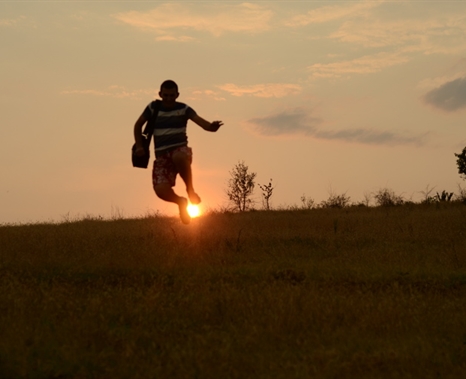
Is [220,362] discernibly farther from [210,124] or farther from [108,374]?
[210,124]

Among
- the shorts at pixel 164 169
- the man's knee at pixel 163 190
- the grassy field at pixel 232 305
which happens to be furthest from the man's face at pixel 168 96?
the grassy field at pixel 232 305

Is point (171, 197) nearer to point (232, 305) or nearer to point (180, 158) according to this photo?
point (180, 158)

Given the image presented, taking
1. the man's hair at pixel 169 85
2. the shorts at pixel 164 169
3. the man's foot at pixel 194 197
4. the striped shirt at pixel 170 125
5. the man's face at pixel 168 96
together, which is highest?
the man's hair at pixel 169 85

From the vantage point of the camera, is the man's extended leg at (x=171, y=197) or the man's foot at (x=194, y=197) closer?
the man's extended leg at (x=171, y=197)

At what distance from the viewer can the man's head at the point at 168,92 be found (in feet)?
35.6

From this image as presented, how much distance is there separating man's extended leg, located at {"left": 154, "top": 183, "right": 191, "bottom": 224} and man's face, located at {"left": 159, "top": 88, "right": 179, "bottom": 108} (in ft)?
4.15

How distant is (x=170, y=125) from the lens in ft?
36.1

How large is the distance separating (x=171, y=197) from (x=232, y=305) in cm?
438

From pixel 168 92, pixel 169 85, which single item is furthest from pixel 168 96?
pixel 169 85

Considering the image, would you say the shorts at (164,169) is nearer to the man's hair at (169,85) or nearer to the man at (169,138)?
the man at (169,138)

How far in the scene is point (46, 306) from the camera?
7168mm

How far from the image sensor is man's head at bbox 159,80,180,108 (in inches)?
427

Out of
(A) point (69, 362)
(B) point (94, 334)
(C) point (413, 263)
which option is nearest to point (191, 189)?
(C) point (413, 263)

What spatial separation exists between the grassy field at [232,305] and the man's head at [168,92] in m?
2.30
